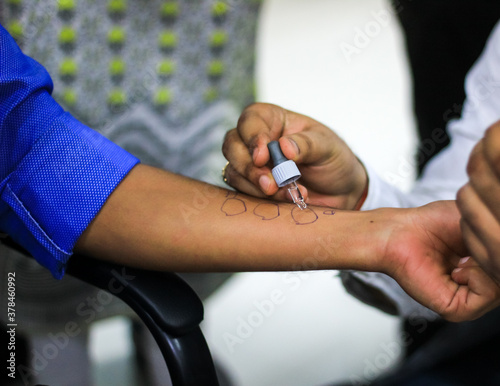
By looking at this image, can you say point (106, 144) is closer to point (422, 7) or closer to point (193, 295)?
point (193, 295)

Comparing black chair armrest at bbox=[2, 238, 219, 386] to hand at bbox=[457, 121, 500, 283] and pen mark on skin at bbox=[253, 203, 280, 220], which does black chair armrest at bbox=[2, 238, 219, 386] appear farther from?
hand at bbox=[457, 121, 500, 283]

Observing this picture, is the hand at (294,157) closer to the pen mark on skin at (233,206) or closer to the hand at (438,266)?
the pen mark on skin at (233,206)

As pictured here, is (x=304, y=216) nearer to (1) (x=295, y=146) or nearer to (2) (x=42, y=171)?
(1) (x=295, y=146)

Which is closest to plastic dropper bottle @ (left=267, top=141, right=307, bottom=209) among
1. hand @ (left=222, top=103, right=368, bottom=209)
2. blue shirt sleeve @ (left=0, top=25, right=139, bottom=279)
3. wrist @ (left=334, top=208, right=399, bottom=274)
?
hand @ (left=222, top=103, right=368, bottom=209)

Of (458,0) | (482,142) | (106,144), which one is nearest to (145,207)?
(106,144)

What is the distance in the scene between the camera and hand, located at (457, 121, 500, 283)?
1.41 ft

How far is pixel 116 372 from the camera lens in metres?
0.87

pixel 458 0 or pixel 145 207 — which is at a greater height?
pixel 458 0

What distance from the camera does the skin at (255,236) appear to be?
1.97ft

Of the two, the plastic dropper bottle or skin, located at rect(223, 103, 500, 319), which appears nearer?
skin, located at rect(223, 103, 500, 319)

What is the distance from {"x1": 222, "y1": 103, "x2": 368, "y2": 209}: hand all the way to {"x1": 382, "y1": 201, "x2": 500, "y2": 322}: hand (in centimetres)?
14

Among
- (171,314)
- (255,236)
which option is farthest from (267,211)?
(171,314)

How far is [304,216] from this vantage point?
66 centimetres

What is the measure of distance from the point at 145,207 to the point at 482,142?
0.40 m
